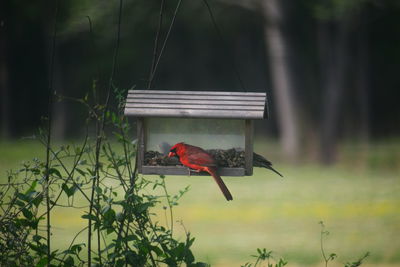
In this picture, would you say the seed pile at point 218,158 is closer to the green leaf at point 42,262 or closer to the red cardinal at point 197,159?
the red cardinal at point 197,159

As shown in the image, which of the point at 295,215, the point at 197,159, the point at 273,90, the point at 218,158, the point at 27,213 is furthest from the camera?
the point at 273,90

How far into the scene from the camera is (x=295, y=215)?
1284cm

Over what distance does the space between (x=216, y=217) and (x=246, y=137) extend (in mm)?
8411

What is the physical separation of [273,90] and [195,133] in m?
29.0

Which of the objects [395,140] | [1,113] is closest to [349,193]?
[395,140]

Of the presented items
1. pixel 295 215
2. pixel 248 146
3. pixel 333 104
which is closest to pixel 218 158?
pixel 248 146

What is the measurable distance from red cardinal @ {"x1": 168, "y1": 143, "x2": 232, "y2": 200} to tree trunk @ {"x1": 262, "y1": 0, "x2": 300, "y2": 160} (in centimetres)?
1727

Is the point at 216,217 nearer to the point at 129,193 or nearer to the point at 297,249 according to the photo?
the point at 297,249

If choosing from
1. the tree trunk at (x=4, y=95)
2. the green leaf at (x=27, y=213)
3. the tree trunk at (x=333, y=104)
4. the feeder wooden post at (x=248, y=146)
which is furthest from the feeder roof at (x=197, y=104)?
the tree trunk at (x=4, y=95)

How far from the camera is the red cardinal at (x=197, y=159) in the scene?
4254 millimetres

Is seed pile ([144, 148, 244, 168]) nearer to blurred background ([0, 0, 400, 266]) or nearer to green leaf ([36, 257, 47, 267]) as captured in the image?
blurred background ([0, 0, 400, 266])

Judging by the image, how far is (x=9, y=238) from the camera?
4.06 meters

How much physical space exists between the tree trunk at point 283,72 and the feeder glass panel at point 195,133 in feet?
55.9

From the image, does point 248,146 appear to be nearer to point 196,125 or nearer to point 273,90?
point 196,125
